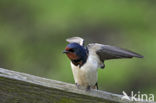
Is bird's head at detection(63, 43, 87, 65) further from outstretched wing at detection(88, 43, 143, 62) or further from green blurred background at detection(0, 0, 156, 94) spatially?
green blurred background at detection(0, 0, 156, 94)

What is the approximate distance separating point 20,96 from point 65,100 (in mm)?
175

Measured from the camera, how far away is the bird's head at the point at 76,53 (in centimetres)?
258

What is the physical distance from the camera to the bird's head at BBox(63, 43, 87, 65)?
8.47ft

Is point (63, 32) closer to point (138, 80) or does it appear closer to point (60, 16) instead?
point (60, 16)

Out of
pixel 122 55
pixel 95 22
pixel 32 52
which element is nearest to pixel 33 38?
pixel 32 52

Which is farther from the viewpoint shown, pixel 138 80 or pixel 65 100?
pixel 138 80

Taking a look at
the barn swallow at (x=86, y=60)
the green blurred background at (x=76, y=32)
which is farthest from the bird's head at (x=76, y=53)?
the green blurred background at (x=76, y=32)

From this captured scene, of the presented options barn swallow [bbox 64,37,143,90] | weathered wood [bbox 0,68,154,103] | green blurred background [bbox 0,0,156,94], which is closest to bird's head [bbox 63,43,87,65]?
barn swallow [bbox 64,37,143,90]

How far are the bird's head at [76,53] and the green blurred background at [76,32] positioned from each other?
2.46 meters

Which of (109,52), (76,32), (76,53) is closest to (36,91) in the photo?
(109,52)

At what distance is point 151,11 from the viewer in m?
5.78

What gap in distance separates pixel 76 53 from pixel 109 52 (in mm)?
280

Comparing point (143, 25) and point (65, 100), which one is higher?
point (65, 100)

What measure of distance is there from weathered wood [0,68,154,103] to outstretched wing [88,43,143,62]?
0.48 metres
